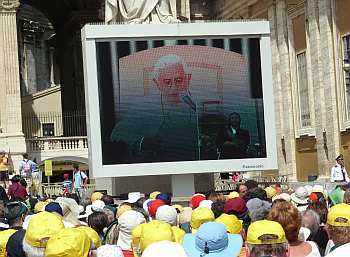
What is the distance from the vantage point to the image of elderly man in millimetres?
18297

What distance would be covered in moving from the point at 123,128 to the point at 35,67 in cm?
6564

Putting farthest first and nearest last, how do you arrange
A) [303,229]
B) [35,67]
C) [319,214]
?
[35,67] → [319,214] → [303,229]

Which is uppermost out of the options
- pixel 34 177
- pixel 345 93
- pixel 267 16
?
pixel 267 16

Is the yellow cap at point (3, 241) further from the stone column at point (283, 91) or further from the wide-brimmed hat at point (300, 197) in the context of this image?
the stone column at point (283, 91)

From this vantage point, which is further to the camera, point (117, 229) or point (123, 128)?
point (123, 128)

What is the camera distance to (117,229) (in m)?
8.62

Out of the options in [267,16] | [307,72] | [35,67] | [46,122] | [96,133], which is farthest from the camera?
[35,67]

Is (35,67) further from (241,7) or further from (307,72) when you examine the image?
(307,72)

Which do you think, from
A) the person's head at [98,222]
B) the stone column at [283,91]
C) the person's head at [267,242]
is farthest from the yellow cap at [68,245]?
the stone column at [283,91]

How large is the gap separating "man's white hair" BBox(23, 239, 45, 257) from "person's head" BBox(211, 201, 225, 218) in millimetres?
3614

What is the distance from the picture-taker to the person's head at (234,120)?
18.7 m

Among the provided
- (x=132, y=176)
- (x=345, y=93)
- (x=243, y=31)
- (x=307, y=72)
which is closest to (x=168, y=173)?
(x=132, y=176)

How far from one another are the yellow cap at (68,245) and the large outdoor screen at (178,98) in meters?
12.3

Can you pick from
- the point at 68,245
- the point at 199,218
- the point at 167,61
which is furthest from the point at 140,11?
the point at 68,245
